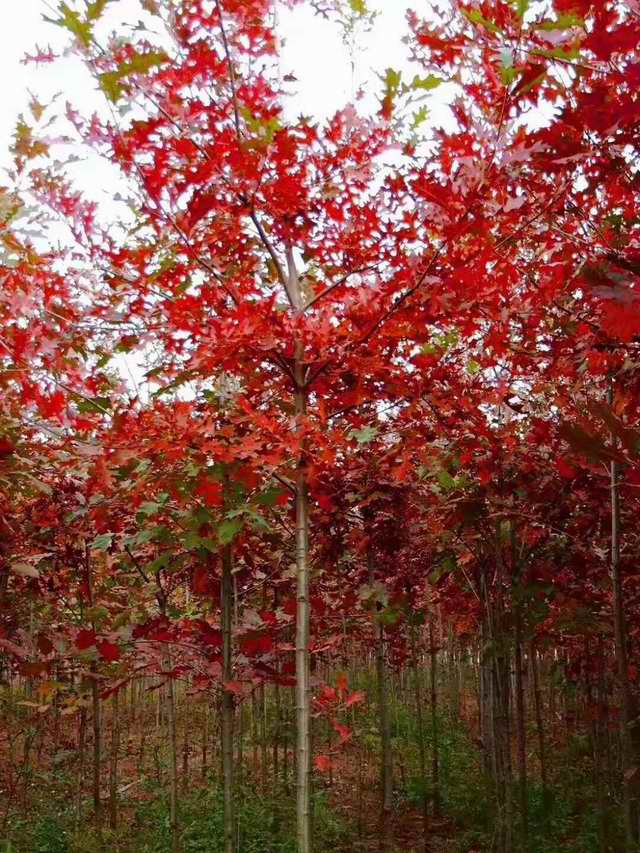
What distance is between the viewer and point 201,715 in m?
16.2

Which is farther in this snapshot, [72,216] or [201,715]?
[201,715]

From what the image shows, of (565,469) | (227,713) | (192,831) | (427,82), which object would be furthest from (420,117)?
(192,831)

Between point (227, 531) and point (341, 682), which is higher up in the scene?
point (227, 531)

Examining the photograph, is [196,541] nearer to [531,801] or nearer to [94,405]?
[94,405]

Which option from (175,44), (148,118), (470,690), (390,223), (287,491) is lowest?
(470,690)

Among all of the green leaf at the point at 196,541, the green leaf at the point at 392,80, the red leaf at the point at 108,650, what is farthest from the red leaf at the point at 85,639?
the green leaf at the point at 392,80

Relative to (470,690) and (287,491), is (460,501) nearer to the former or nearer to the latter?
(287,491)

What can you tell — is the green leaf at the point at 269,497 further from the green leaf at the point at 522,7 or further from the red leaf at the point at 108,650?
the green leaf at the point at 522,7

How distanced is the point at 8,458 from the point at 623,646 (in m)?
2.83

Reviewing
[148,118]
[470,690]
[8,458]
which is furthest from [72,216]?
[470,690]

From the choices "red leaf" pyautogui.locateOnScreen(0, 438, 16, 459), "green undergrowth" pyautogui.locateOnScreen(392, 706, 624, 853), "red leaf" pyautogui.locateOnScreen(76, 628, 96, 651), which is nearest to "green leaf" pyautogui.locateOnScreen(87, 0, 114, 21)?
"red leaf" pyautogui.locateOnScreen(0, 438, 16, 459)

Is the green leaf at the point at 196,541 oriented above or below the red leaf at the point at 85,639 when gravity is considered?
above

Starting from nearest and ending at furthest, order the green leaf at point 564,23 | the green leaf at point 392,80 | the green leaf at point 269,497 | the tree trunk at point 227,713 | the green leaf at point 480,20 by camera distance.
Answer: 1. the green leaf at point 480,20
2. the green leaf at point 564,23
3. the green leaf at point 392,80
4. the green leaf at point 269,497
5. the tree trunk at point 227,713

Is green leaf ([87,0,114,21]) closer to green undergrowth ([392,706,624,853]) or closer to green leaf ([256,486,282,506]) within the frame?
green leaf ([256,486,282,506])
